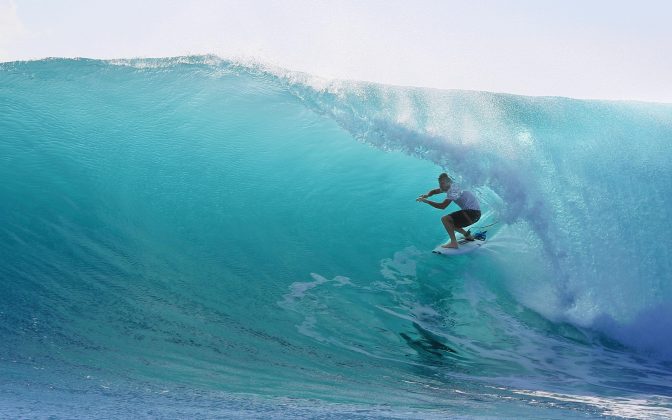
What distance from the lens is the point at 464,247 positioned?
680 cm

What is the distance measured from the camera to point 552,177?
6863 millimetres

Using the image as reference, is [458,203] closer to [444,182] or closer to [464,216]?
[464,216]

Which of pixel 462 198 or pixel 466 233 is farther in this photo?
pixel 466 233

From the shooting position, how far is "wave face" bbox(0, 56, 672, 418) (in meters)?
3.81

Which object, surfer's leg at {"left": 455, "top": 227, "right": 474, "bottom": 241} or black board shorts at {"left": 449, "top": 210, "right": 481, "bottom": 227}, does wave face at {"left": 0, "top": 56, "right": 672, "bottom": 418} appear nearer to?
surfer's leg at {"left": 455, "top": 227, "right": 474, "bottom": 241}

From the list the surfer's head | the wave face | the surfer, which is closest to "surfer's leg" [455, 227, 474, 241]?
the surfer

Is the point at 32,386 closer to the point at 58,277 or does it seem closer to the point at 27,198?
the point at 58,277

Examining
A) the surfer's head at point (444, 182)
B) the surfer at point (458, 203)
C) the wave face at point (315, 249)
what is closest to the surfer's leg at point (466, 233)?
the surfer at point (458, 203)

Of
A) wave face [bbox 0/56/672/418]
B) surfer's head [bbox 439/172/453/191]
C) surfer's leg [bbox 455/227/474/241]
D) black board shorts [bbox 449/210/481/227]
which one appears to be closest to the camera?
wave face [bbox 0/56/672/418]

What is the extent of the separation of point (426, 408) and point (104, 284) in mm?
3246

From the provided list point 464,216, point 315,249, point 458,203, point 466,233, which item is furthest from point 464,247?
point 315,249

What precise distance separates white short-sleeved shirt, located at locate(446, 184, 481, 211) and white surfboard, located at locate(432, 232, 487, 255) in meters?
0.46

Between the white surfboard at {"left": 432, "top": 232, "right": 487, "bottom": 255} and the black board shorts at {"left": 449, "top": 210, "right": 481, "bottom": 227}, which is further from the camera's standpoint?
the white surfboard at {"left": 432, "top": 232, "right": 487, "bottom": 255}

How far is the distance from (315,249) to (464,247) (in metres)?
1.70
